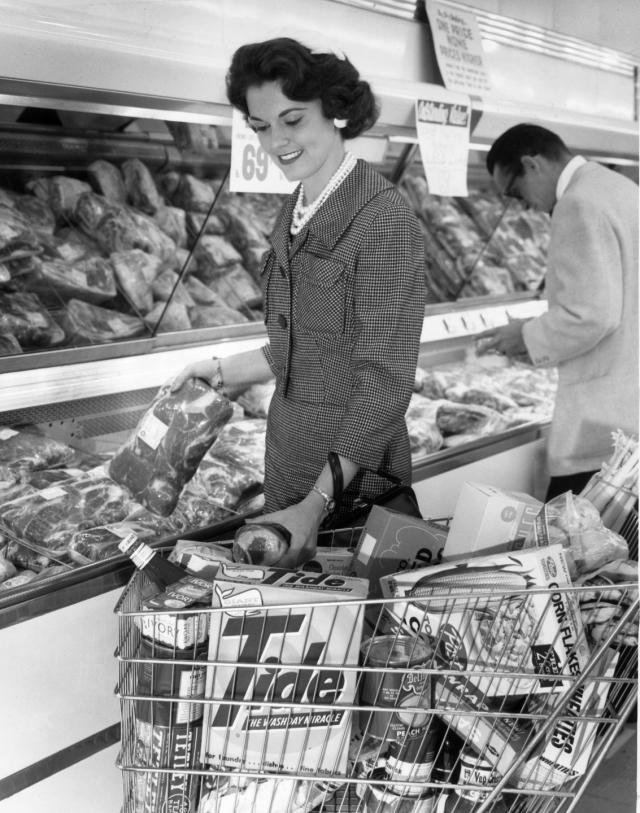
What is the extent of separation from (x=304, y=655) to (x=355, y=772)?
23 cm

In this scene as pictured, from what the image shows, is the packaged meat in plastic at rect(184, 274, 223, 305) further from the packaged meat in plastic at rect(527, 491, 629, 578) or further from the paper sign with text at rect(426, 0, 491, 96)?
the packaged meat in plastic at rect(527, 491, 629, 578)

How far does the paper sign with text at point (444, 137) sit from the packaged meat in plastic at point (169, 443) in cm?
138

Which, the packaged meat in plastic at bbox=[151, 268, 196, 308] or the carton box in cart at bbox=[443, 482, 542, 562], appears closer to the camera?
the carton box in cart at bbox=[443, 482, 542, 562]

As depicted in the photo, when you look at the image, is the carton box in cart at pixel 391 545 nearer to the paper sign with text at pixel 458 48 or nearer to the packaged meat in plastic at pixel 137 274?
the packaged meat in plastic at pixel 137 274

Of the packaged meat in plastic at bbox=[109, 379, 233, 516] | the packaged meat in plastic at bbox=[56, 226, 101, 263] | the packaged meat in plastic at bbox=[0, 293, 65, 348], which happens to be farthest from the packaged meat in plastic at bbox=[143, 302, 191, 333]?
the packaged meat in plastic at bbox=[109, 379, 233, 516]

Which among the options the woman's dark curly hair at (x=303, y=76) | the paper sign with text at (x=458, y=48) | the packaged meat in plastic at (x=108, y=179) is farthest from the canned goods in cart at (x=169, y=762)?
the paper sign with text at (x=458, y=48)

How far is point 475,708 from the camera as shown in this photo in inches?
56.6

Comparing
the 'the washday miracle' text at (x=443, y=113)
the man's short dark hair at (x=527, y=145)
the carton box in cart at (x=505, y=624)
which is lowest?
the carton box in cart at (x=505, y=624)

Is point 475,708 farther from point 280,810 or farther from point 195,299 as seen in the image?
point 195,299

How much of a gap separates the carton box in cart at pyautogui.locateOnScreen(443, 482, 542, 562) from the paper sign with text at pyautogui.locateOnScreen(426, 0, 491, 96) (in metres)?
2.02

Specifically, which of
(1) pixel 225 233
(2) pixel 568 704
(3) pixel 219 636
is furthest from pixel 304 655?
(1) pixel 225 233

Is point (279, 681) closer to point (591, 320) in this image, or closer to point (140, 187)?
point (591, 320)

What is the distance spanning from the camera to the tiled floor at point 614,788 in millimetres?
2785

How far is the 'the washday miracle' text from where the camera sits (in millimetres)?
3156
